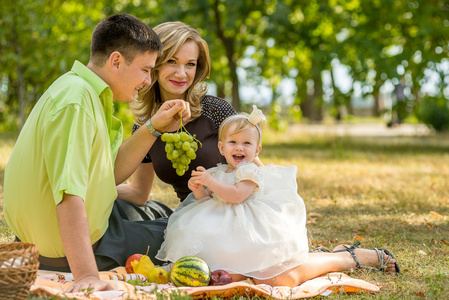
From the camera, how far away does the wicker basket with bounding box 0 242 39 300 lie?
257cm

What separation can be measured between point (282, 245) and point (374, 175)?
585 centimetres

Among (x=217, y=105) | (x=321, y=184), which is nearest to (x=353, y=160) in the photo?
(x=321, y=184)

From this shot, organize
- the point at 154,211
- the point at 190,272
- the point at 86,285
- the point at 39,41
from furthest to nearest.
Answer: the point at 39,41 < the point at 154,211 < the point at 190,272 < the point at 86,285

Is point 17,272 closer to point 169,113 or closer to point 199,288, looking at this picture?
point 199,288

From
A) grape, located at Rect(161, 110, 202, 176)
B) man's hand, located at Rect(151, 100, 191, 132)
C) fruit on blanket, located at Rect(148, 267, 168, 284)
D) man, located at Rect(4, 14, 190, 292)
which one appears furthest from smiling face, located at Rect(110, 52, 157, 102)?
fruit on blanket, located at Rect(148, 267, 168, 284)

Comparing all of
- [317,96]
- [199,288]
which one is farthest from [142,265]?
[317,96]

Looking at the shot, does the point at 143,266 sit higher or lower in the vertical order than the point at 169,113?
lower

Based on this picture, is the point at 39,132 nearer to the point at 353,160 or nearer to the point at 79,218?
the point at 79,218

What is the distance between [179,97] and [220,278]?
65.5 inches

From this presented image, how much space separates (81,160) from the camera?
287 centimetres

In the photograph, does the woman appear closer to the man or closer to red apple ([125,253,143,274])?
the man

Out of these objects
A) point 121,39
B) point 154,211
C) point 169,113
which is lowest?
point 154,211

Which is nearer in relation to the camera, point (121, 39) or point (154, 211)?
point (121, 39)

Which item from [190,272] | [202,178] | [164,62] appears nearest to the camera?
[190,272]
